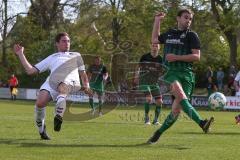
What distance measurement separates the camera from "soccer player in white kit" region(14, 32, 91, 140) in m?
10.2

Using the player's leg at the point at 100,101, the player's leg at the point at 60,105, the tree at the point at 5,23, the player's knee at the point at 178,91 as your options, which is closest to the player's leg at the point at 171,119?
the player's knee at the point at 178,91

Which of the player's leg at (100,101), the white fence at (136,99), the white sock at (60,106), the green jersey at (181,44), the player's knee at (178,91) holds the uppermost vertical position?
the green jersey at (181,44)

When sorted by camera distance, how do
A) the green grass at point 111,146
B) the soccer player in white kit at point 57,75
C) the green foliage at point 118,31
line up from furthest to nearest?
the green foliage at point 118,31, the soccer player in white kit at point 57,75, the green grass at point 111,146

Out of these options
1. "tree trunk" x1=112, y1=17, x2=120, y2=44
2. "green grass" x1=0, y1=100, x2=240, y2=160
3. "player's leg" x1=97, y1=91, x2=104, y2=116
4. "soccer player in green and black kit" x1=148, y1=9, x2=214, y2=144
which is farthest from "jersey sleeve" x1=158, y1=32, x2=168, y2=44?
"tree trunk" x1=112, y1=17, x2=120, y2=44

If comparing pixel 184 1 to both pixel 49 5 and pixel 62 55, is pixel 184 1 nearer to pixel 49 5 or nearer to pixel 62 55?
pixel 49 5

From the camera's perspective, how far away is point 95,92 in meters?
21.5

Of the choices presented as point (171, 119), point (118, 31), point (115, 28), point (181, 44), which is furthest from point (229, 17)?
point (171, 119)

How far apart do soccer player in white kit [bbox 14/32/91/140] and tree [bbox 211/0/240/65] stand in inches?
1284

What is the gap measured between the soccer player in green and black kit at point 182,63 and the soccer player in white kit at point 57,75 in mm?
1853

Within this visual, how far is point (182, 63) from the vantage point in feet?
31.6

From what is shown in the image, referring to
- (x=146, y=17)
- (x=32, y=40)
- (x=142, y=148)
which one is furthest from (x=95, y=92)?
(x=32, y=40)

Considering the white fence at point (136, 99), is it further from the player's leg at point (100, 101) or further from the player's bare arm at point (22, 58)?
the player's bare arm at point (22, 58)

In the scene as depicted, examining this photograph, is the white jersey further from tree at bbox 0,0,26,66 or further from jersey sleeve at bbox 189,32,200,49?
tree at bbox 0,0,26,66

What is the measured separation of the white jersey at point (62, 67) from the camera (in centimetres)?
1045
